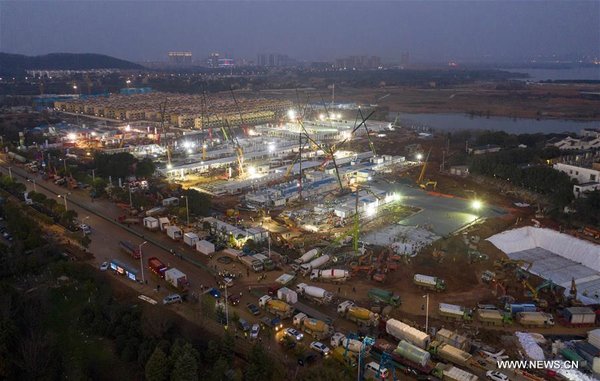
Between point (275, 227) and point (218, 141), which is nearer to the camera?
point (275, 227)

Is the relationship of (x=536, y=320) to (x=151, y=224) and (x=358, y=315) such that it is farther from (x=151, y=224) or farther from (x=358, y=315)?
(x=151, y=224)

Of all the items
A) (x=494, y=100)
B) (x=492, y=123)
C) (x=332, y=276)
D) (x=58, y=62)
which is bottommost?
(x=332, y=276)

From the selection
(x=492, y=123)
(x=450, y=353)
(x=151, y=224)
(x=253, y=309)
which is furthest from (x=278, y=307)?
(x=492, y=123)

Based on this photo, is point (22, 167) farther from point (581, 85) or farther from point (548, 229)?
point (581, 85)

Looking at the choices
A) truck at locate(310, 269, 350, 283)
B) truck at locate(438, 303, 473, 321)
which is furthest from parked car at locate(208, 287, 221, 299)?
truck at locate(438, 303, 473, 321)

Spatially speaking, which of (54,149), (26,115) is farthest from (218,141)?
(26,115)

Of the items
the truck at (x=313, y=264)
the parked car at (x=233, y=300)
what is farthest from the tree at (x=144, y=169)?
the parked car at (x=233, y=300)
